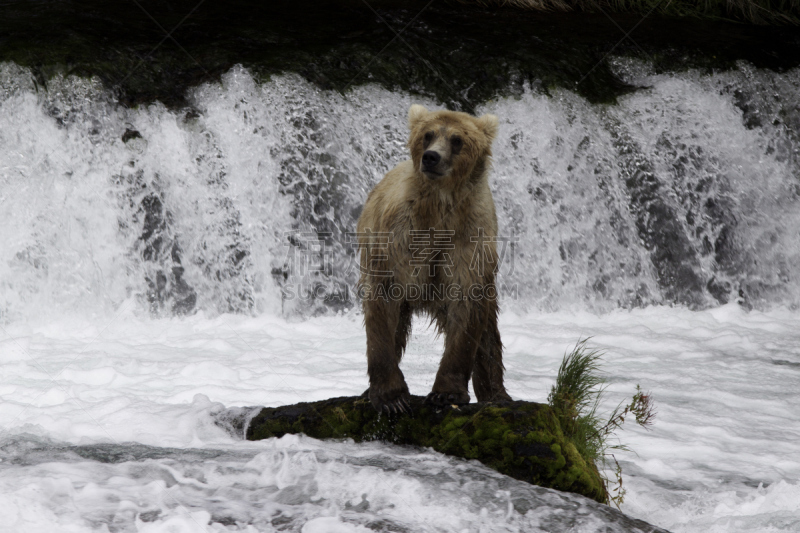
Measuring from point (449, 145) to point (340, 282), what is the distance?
505 cm

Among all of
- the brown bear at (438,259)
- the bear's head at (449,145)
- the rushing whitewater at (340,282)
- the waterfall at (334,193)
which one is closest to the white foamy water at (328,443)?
the rushing whitewater at (340,282)

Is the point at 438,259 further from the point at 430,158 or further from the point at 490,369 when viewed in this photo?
the point at 490,369

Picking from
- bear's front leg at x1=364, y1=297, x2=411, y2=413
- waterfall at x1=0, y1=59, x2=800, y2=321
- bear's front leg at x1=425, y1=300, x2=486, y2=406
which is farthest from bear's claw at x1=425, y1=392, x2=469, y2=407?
waterfall at x1=0, y1=59, x2=800, y2=321

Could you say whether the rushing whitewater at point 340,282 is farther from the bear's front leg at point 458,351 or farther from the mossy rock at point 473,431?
the bear's front leg at point 458,351

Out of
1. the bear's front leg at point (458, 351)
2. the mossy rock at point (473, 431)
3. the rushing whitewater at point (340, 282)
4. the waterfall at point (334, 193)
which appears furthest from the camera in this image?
the waterfall at point (334, 193)

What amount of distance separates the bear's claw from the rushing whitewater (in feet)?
0.81

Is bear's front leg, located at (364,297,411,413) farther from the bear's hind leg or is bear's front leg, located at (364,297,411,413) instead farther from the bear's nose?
the bear's nose

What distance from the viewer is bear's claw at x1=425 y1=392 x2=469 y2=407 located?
12.2 ft

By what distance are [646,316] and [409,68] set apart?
14.5ft

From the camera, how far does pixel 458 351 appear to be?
3.80 metres

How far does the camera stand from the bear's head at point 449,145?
12.3 feet

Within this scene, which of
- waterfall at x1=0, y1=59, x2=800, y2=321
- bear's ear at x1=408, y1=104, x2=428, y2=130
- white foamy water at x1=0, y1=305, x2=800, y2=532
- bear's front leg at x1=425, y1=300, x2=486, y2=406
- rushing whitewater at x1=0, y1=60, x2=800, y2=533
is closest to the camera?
white foamy water at x1=0, y1=305, x2=800, y2=532

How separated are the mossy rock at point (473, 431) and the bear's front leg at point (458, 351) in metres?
0.07

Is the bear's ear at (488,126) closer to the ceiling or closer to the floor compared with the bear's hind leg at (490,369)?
closer to the ceiling
